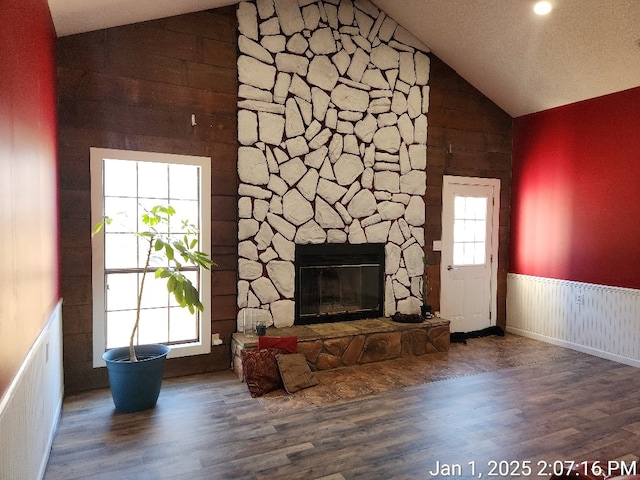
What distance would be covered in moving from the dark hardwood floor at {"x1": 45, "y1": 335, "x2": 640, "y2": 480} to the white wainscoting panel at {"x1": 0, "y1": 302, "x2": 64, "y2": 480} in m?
0.20

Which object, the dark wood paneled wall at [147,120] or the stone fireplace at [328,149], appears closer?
the dark wood paneled wall at [147,120]

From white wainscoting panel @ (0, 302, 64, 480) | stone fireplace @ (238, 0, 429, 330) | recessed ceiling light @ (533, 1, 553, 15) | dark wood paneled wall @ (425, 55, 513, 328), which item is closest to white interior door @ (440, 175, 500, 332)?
dark wood paneled wall @ (425, 55, 513, 328)

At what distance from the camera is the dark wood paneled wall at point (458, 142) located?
523 centimetres

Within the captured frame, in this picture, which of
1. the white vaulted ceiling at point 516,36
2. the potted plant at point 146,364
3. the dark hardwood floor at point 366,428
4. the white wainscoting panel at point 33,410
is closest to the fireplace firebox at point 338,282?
the dark hardwood floor at point 366,428

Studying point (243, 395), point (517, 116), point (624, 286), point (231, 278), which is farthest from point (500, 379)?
point (517, 116)

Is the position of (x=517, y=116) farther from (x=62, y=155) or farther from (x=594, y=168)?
(x=62, y=155)

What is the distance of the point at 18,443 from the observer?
70.9 inches

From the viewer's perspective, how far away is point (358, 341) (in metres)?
4.30

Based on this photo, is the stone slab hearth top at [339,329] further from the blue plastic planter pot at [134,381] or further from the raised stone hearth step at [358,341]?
the blue plastic planter pot at [134,381]

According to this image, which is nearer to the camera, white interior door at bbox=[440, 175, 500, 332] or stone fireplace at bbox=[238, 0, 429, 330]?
stone fireplace at bbox=[238, 0, 429, 330]

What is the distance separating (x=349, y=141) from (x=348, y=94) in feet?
1.66

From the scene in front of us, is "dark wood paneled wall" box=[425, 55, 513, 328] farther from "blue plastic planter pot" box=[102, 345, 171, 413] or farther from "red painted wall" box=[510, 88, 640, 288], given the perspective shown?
"blue plastic planter pot" box=[102, 345, 171, 413]

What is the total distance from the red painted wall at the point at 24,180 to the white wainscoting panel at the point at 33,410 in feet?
0.26

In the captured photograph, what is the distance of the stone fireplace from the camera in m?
4.19
